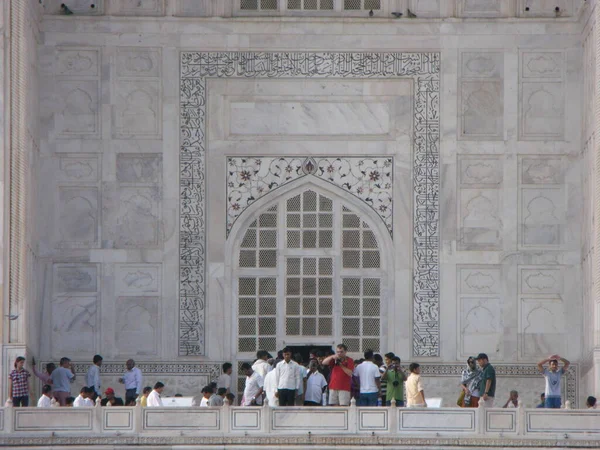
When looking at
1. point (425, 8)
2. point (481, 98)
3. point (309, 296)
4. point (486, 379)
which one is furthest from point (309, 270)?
point (486, 379)

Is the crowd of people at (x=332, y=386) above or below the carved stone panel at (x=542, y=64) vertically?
below

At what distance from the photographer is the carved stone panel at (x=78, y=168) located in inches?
1070

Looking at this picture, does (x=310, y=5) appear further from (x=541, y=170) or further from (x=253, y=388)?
(x=253, y=388)

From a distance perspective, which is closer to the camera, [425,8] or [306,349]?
[306,349]

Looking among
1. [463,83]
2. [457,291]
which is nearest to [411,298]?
[457,291]

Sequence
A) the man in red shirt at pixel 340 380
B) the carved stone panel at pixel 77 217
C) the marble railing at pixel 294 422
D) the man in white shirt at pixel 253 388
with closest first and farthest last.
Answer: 1. the marble railing at pixel 294 422
2. the man in red shirt at pixel 340 380
3. the man in white shirt at pixel 253 388
4. the carved stone panel at pixel 77 217

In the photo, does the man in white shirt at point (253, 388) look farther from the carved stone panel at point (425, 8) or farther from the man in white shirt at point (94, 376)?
the carved stone panel at point (425, 8)

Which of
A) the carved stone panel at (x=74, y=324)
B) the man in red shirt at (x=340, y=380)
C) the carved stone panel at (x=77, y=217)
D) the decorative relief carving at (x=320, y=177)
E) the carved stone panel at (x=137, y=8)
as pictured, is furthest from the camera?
the carved stone panel at (x=137, y=8)

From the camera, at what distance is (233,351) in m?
27.0

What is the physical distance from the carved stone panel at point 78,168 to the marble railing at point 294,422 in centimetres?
393

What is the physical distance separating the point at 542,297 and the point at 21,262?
5668mm

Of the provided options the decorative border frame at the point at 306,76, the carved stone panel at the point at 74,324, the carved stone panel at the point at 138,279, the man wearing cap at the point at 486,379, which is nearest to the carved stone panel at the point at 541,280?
the decorative border frame at the point at 306,76

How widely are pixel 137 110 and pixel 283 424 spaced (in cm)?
489

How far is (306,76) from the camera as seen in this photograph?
27.4m
